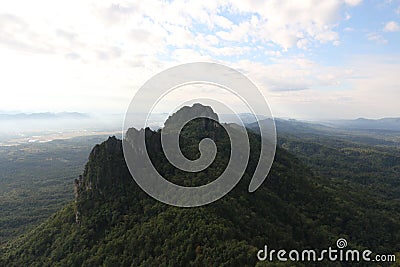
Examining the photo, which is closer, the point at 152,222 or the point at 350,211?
the point at 152,222

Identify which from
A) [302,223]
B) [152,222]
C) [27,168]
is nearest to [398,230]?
[302,223]

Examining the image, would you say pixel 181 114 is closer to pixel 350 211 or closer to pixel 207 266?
pixel 350 211

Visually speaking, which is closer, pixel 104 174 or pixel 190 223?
pixel 190 223

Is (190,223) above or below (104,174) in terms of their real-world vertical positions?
below

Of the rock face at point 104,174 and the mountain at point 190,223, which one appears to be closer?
the mountain at point 190,223

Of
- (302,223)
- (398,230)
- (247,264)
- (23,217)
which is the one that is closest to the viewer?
(247,264)

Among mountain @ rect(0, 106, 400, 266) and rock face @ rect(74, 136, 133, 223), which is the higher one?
rock face @ rect(74, 136, 133, 223)

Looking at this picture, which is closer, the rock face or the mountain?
the mountain

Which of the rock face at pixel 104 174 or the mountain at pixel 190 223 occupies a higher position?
the rock face at pixel 104 174
